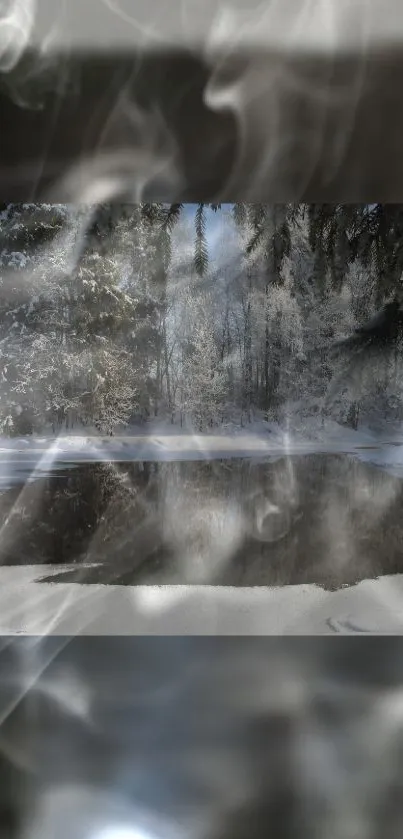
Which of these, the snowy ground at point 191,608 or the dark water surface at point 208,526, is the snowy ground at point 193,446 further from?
the snowy ground at point 191,608

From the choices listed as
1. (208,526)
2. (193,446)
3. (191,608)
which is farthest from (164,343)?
(191,608)

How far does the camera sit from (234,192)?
7.34 feet

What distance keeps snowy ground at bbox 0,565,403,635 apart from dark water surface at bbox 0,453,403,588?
27cm

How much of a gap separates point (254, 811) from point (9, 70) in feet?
5.67

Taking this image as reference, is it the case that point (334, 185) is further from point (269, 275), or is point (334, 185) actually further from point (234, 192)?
point (269, 275)

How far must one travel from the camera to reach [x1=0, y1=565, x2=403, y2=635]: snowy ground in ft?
10.4

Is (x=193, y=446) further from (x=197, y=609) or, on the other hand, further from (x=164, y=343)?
(x=197, y=609)

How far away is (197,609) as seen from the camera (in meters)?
3.62

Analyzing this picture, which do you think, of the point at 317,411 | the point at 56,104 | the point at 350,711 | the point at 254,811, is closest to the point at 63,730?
the point at 254,811

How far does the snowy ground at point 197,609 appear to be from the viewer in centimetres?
318

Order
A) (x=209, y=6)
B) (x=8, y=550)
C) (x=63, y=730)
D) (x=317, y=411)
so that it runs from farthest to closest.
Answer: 1. (x=317, y=411)
2. (x=8, y=550)
3. (x=63, y=730)
4. (x=209, y=6)

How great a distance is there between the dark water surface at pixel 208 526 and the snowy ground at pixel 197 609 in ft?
0.87

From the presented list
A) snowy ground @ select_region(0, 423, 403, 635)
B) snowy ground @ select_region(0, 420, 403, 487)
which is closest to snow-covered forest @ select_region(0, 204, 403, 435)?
snowy ground @ select_region(0, 420, 403, 487)

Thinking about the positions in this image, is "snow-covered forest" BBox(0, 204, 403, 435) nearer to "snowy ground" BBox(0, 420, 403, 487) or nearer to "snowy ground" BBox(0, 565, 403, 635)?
"snowy ground" BBox(0, 420, 403, 487)
